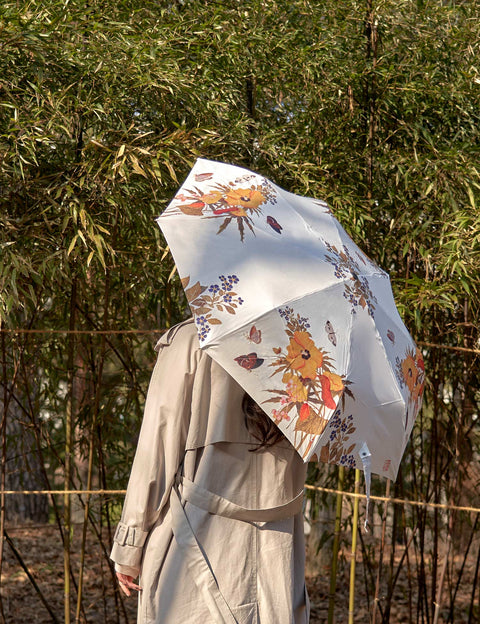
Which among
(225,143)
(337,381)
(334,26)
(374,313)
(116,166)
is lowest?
(337,381)

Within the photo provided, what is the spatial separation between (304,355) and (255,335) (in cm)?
11

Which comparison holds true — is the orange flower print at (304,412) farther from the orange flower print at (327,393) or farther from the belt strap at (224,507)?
the belt strap at (224,507)

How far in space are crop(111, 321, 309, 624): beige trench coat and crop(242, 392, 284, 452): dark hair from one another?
0.02m

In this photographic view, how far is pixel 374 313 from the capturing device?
171 centimetres

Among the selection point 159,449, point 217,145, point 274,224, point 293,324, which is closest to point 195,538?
point 159,449

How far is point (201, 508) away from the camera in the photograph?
1.82 meters

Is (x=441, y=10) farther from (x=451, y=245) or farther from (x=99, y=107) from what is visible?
(x=99, y=107)

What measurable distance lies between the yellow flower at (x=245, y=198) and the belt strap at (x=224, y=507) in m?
0.68

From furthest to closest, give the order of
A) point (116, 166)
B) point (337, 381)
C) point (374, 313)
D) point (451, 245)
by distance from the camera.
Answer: point (451, 245) < point (116, 166) < point (374, 313) < point (337, 381)

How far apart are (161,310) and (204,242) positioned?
6.38 ft

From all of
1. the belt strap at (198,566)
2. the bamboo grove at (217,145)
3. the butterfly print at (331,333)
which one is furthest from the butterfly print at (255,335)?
the bamboo grove at (217,145)

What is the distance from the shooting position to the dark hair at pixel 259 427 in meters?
1.86

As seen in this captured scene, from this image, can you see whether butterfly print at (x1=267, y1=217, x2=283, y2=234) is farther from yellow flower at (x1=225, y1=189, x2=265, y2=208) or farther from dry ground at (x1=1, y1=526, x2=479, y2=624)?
dry ground at (x1=1, y1=526, x2=479, y2=624)

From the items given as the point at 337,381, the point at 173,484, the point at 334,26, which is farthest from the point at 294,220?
the point at 334,26
